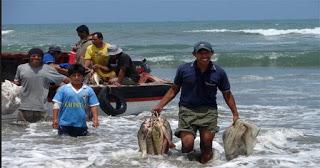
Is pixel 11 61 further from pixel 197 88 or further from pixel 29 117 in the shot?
pixel 197 88

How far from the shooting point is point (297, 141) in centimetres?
852

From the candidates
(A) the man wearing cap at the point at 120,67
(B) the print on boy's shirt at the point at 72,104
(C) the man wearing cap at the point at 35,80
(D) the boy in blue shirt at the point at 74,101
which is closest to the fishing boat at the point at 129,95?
(A) the man wearing cap at the point at 120,67

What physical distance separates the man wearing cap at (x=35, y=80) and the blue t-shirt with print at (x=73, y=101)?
0.97m

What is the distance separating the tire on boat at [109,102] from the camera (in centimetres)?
1041

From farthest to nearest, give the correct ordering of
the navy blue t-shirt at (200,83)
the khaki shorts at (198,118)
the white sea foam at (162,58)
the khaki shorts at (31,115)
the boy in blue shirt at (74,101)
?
the white sea foam at (162,58), the khaki shorts at (31,115), the boy in blue shirt at (74,101), the khaki shorts at (198,118), the navy blue t-shirt at (200,83)

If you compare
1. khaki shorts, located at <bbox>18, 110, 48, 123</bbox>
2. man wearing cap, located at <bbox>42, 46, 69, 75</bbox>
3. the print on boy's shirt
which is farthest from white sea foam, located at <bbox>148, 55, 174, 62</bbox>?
the print on boy's shirt

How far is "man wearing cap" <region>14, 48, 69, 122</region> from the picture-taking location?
8492 mm

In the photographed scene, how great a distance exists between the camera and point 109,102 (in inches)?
419

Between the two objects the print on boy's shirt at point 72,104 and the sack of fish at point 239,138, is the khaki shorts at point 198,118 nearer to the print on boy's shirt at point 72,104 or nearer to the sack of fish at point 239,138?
the sack of fish at point 239,138

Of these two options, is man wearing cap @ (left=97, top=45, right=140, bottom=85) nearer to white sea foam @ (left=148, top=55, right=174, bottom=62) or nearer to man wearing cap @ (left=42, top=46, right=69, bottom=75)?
man wearing cap @ (left=42, top=46, right=69, bottom=75)

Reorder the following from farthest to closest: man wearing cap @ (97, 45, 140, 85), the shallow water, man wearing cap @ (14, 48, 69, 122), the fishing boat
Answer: the fishing boat < man wearing cap @ (97, 45, 140, 85) < man wearing cap @ (14, 48, 69, 122) < the shallow water

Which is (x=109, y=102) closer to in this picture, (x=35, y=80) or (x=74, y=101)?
(x=35, y=80)

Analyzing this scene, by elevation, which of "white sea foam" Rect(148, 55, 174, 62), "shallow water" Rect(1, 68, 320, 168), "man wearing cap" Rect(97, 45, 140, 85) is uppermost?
"man wearing cap" Rect(97, 45, 140, 85)

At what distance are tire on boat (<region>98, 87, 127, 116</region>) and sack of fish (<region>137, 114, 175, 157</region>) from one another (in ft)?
11.7
